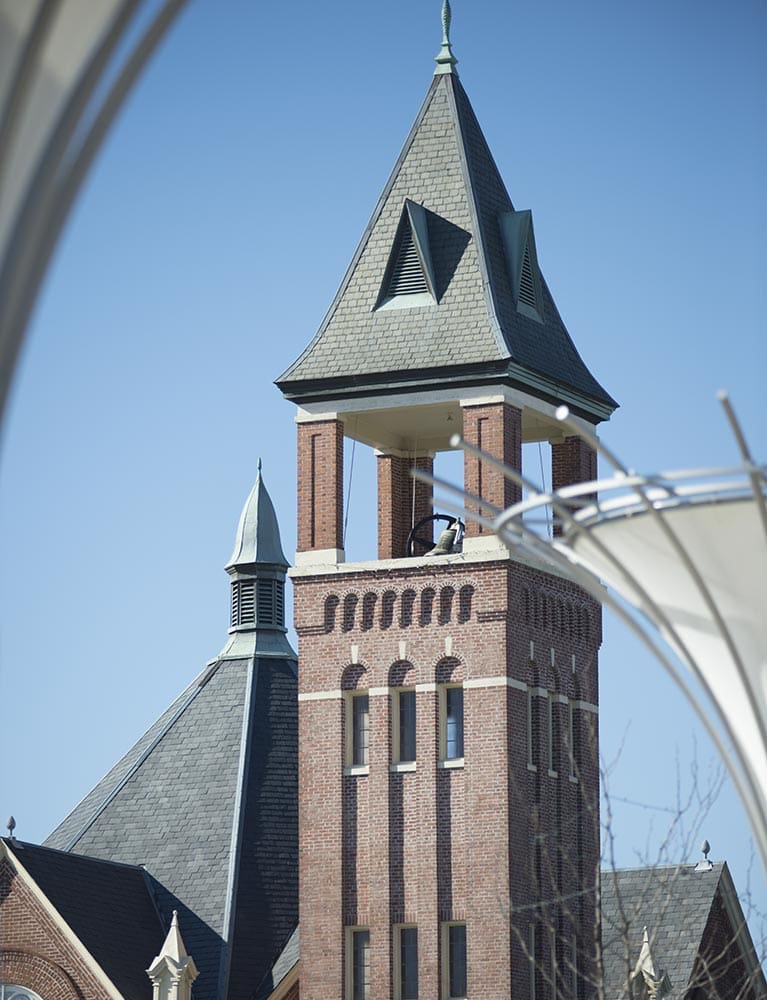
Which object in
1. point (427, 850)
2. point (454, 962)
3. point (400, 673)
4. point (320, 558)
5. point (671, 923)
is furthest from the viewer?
point (671, 923)

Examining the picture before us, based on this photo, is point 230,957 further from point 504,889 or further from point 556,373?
point 556,373

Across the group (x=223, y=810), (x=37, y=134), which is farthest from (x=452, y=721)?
(x=37, y=134)

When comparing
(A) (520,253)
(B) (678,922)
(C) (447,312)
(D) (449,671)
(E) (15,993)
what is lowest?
(E) (15,993)

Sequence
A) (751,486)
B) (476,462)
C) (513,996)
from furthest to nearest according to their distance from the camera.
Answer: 1. (476,462)
2. (513,996)
3. (751,486)

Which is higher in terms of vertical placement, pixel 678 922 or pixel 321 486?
pixel 321 486

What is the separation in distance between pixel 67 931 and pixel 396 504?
9.10 meters

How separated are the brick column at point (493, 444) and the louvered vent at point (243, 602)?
880 centimetres

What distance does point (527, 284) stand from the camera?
1535 inches

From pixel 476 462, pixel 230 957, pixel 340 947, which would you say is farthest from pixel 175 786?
pixel 476 462

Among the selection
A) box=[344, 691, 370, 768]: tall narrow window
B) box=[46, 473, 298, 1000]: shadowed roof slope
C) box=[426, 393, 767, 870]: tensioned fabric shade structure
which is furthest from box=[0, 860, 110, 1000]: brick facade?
box=[426, 393, 767, 870]: tensioned fabric shade structure

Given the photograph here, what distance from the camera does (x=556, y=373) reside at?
125ft

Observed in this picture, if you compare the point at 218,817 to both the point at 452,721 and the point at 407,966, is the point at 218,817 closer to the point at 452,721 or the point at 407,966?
the point at 407,966

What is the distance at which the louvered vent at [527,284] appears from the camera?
127 ft

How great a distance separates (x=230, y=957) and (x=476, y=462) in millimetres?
9570
